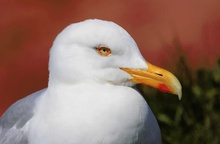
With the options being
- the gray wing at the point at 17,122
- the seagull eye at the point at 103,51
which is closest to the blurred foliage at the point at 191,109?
the gray wing at the point at 17,122

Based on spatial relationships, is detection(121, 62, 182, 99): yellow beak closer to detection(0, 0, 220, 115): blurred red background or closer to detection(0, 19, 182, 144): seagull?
detection(0, 19, 182, 144): seagull

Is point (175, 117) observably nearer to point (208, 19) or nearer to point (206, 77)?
point (206, 77)

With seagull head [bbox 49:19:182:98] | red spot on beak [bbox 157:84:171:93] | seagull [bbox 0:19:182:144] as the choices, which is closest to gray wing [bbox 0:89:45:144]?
seagull [bbox 0:19:182:144]

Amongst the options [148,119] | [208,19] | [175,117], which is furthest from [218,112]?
[208,19]

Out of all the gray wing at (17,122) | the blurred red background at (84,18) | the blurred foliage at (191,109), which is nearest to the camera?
the gray wing at (17,122)

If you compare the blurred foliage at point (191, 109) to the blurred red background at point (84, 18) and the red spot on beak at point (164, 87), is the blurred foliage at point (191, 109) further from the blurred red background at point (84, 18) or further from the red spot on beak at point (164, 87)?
the red spot on beak at point (164, 87)

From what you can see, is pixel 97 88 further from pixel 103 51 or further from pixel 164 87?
pixel 164 87
